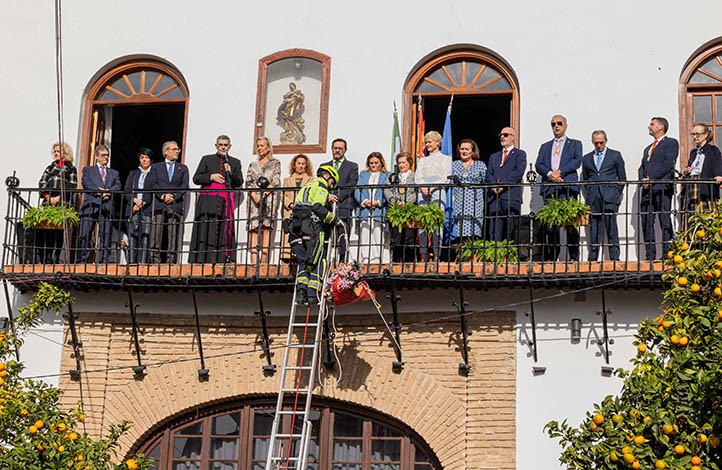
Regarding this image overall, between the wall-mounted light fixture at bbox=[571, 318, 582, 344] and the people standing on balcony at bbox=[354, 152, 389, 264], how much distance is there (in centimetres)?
229

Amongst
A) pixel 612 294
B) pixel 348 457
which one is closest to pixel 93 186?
pixel 348 457

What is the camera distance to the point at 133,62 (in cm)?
1864

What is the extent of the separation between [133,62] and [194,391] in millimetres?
4498

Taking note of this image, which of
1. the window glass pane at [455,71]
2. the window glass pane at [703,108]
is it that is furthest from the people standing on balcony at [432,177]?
the window glass pane at [703,108]

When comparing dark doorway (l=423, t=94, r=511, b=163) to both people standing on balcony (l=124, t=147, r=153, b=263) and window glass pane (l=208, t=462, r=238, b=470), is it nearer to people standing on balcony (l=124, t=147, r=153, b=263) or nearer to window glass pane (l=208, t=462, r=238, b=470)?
people standing on balcony (l=124, t=147, r=153, b=263)

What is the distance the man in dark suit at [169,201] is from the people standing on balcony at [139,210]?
10cm

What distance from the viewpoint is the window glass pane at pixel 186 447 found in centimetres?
1667

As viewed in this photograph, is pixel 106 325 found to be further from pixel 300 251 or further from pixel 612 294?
pixel 612 294

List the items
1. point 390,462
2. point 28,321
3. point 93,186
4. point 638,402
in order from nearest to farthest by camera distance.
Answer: point 638,402 < point 28,321 < point 390,462 < point 93,186

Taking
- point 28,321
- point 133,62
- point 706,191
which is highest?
point 133,62

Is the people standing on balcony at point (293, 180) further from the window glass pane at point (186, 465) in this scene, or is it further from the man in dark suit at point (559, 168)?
the man in dark suit at point (559, 168)

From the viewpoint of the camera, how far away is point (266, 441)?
16.5 m

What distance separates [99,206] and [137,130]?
10.7 ft

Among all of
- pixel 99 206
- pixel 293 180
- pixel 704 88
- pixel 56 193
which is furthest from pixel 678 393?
pixel 56 193
